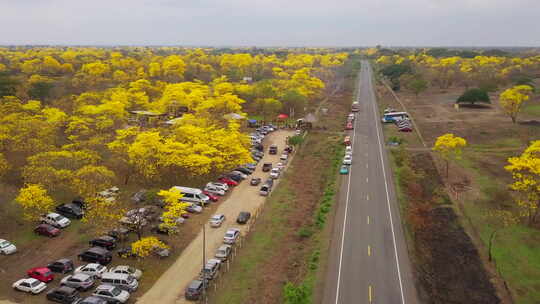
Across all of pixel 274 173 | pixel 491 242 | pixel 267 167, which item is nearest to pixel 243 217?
pixel 274 173

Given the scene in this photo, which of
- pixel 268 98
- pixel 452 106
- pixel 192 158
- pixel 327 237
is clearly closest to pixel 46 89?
pixel 268 98

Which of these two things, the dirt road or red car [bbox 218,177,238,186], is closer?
the dirt road

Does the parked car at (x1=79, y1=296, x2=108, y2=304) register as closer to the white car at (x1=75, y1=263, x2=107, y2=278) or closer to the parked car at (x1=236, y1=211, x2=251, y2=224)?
the white car at (x1=75, y1=263, x2=107, y2=278)

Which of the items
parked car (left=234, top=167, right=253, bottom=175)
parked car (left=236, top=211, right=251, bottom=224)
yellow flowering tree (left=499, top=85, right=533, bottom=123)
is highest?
yellow flowering tree (left=499, top=85, right=533, bottom=123)

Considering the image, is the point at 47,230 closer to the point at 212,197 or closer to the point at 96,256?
the point at 96,256

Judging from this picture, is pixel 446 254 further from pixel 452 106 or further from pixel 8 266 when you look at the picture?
pixel 452 106

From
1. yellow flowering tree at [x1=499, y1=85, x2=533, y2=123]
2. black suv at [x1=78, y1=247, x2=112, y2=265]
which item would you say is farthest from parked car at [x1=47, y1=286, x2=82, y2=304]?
yellow flowering tree at [x1=499, y1=85, x2=533, y2=123]

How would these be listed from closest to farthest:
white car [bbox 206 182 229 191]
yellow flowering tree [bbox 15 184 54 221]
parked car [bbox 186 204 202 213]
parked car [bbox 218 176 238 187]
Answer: yellow flowering tree [bbox 15 184 54 221] < parked car [bbox 186 204 202 213] < white car [bbox 206 182 229 191] < parked car [bbox 218 176 238 187]
